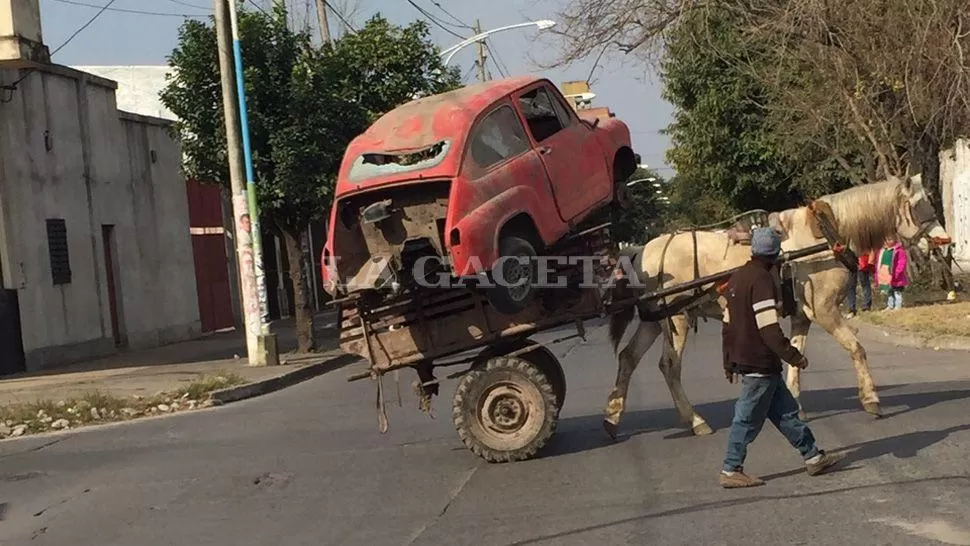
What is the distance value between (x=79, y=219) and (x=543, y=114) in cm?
1488

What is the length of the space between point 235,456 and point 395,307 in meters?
2.61

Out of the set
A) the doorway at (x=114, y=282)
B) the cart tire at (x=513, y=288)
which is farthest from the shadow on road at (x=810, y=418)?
the doorway at (x=114, y=282)

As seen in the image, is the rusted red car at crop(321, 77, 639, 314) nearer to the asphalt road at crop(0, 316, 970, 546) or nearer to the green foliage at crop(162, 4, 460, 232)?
the asphalt road at crop(0, 316, 970, 546)

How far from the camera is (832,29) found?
16.4m

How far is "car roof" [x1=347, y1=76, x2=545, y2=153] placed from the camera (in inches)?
351

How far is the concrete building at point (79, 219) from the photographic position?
1969cm

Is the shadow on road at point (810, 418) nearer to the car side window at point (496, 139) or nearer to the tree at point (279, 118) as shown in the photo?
the car side window at point (496, 139)

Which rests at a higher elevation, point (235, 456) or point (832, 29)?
point (832, 29)

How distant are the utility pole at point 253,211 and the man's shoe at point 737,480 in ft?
41.1

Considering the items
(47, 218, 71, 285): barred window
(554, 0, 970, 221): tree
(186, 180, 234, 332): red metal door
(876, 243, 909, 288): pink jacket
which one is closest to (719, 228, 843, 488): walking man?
(554, 0, 970, 221): tree

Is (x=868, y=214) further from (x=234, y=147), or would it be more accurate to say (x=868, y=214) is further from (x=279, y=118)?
(x=279, y=118)

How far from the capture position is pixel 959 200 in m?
33.9

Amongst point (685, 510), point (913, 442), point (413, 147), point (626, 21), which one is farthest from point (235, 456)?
point (626, 21)

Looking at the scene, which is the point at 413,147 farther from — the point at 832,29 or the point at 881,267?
the point at 881,267
